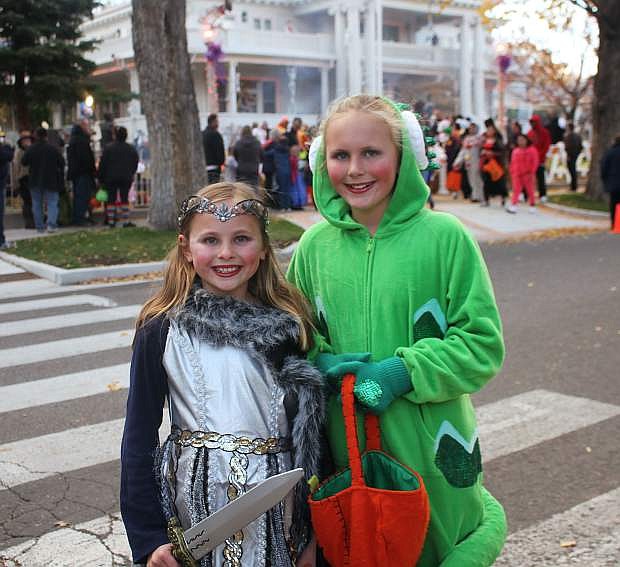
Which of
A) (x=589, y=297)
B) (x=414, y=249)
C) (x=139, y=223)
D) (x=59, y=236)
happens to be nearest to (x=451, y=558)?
(x=414, y=249)

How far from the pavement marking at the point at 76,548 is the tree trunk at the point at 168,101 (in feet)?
32.5

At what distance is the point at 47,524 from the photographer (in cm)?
386

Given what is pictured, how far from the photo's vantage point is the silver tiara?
2238 millimetres

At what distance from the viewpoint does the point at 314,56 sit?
1544 inches

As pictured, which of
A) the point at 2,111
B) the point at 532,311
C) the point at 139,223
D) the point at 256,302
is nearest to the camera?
the point at 256,302

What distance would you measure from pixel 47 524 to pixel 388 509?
247cm

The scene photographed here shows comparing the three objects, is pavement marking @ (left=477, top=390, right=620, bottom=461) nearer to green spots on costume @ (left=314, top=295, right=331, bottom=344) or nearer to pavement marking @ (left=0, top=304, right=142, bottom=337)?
green spots on costume @ (left=314, top=295, right=331, bottom=344)

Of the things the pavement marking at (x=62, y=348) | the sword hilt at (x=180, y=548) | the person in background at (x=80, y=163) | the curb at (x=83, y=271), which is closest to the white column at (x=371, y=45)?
the person in background at (x=80, y=163)

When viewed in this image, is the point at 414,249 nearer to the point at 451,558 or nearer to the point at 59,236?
the point at 451,558

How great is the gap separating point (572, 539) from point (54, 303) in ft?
23.6

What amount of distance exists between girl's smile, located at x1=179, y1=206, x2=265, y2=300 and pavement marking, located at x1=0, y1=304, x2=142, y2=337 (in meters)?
6.13

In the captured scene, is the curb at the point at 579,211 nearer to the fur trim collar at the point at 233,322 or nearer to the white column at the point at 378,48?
the fur trim collar at the point at 233,322

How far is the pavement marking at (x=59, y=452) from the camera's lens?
14.7 feet

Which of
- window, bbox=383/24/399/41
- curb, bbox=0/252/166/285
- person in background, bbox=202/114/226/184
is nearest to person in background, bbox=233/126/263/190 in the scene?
person in background, bbox=202/114/226/184
